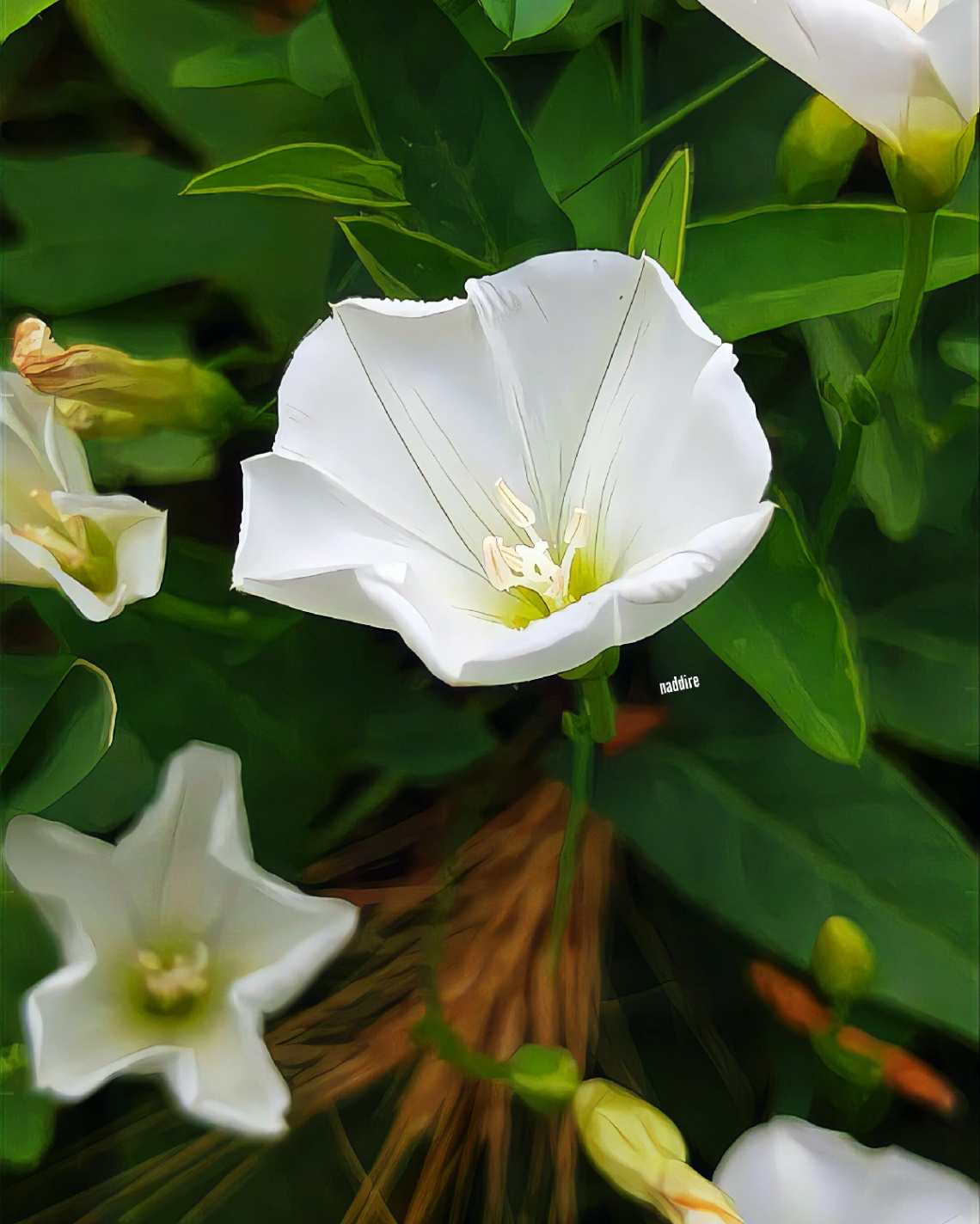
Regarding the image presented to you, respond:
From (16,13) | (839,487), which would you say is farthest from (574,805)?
(16,13)

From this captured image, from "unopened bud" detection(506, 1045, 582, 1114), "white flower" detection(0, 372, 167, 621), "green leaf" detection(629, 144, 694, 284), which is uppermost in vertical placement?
"green leaf" detection(629, 144, 694, 284)

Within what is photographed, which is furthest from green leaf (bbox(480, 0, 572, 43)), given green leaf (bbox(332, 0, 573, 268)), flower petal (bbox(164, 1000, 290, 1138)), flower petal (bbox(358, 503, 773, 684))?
flower petal (bbox(164, 1000, 290, 1138))

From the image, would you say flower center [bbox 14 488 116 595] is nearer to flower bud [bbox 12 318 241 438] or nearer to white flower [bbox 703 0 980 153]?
flower bud [bbox 12 318 241 438]

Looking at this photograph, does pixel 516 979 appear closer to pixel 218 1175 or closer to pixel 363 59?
pixel 218 1175

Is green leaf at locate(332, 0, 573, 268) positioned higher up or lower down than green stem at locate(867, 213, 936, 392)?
higher up

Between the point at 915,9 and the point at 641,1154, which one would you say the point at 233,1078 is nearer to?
the point at 641,1154

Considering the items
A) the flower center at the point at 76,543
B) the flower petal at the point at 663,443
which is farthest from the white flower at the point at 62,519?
the flower petal at the point at 663,443
